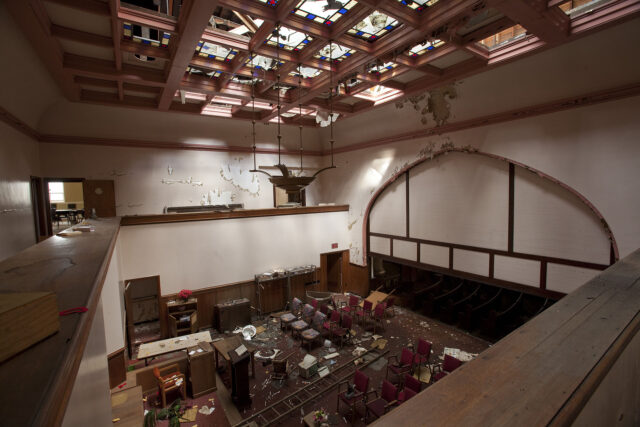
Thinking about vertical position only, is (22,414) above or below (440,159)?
below

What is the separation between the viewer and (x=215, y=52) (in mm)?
5117

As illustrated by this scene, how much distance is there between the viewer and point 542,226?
555cm

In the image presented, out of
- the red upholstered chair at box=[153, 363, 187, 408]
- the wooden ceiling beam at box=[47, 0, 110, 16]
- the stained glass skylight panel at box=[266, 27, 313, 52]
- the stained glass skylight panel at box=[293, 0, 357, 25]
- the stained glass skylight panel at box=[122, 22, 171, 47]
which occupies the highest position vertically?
the stained glass skylight panel at box=[266, 27, 313, 52]

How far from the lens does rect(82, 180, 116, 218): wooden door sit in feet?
22.8

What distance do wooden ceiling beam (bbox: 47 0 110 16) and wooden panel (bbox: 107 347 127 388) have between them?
4.33 m

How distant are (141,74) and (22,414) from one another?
6.43 m

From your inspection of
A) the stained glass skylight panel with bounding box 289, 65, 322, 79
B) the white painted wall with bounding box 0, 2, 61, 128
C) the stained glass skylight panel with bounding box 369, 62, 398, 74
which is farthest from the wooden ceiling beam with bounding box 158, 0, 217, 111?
the stained glass skylight panel with bounding box 369, 62, 398, 74

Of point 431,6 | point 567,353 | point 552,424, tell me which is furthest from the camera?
point 431,6

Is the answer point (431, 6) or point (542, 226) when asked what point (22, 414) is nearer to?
point (431, 6)

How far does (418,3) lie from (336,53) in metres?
1.76

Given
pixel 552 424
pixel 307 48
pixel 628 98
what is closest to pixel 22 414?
pixel 552 424

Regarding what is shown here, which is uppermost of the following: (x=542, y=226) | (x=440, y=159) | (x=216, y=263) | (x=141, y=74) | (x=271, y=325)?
(x=141, y=74)

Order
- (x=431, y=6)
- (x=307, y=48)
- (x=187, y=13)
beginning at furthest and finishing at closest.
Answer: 1. (x=307, y=48)
2. (x=431, y=6)
3. (x=187, y=13)

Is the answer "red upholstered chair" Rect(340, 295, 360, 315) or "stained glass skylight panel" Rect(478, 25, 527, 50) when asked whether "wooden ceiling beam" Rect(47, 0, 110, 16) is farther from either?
"red upholstered chair" Rect(340, 295, 360, 315)
